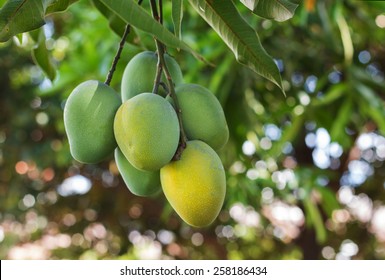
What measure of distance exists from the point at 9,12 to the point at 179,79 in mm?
240

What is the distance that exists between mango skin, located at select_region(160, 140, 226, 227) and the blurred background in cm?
26

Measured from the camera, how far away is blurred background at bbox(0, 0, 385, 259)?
205cm

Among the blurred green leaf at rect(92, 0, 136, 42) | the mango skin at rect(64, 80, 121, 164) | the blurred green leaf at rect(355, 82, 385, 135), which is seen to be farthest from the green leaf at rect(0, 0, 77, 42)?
the blurred green leaf at rect(355, 82, 385, 135)

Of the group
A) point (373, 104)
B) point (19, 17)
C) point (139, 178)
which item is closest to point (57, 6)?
point (19, 17)

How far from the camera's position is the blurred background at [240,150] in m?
2.05

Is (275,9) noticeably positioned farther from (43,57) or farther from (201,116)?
(43,57)

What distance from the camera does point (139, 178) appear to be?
641mm

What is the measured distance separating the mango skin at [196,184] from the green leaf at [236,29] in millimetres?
108

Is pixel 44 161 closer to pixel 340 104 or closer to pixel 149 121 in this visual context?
pixel 340 104

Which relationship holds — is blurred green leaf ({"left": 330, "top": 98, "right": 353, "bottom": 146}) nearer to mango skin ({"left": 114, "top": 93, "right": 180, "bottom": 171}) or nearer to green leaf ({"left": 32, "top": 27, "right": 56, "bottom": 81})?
green leaf ({"left": 32, "top": 27, "right": 56, "bottom": 81})

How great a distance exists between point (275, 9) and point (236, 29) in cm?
5

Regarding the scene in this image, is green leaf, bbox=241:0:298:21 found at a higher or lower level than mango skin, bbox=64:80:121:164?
higher
